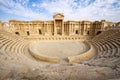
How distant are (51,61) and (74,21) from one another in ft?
68.6

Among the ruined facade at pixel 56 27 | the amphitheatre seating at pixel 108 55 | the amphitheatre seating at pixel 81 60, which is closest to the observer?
the amphitheatre seating at pixel 81 60

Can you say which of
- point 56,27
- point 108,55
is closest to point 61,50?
point 108,55

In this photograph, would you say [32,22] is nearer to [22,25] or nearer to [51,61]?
[22,25]

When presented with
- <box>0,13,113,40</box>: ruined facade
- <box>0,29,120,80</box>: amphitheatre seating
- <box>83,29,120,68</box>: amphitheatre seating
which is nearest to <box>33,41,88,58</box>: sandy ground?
<box>0,29,120,80</box>: amphitheatre seating

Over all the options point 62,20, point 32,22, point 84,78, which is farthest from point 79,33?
point 84,78

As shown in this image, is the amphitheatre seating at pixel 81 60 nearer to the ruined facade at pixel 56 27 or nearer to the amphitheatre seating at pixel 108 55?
the amphitheatre seating at pixel 108 55

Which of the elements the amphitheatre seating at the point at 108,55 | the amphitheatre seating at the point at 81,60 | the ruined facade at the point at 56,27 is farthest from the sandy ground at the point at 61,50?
the ruined facade at the point at 56,27

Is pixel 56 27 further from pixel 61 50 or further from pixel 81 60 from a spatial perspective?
pixel 81 60

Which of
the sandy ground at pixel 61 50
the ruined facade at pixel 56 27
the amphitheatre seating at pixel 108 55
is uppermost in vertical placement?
the ruined facade at pixel 56 27

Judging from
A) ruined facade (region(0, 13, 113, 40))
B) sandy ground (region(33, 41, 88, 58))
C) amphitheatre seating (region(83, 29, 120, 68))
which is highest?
ruined facade (region(0, 13, 113, 40))

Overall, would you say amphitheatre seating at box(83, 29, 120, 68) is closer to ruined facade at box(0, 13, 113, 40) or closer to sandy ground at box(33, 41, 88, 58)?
sandy ground at box(33, 41, 88, 58)

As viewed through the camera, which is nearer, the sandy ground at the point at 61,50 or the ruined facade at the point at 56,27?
the sandy ground at the point at 61,50

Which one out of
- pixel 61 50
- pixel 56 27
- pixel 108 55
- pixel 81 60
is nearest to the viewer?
pixel 108 55

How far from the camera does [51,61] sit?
36.2 ft
